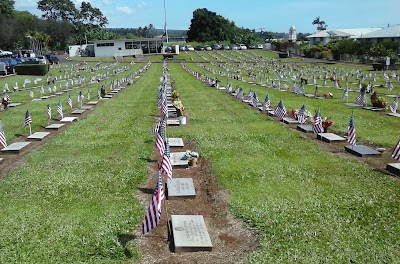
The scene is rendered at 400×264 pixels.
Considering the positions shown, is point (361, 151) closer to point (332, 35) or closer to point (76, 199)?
point (76, 199)

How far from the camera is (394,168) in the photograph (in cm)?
1316

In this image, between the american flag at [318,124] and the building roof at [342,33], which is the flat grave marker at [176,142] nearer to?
the american flag at [318,124]

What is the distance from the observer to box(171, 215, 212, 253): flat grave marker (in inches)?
339

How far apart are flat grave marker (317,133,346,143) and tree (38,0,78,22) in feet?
483

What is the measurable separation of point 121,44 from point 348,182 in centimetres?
9464

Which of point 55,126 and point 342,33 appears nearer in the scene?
point 55,126

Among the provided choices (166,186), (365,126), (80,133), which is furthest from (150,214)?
(365,126)

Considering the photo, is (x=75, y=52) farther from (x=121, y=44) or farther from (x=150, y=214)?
(x=150, y=214)

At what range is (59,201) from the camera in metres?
11.4

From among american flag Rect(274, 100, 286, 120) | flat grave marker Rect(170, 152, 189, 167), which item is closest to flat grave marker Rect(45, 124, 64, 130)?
flat grave marker Rect(170, 152, 189, 167)

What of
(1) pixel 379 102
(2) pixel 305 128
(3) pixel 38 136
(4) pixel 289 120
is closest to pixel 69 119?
(3) pixel 38 136

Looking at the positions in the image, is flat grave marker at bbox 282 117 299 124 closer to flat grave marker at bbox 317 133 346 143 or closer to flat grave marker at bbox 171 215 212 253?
flat grave marker at bbox 317 133 346 143

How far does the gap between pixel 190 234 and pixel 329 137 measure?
34.4 feet

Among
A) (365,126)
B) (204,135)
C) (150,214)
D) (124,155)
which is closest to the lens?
(150,214)
